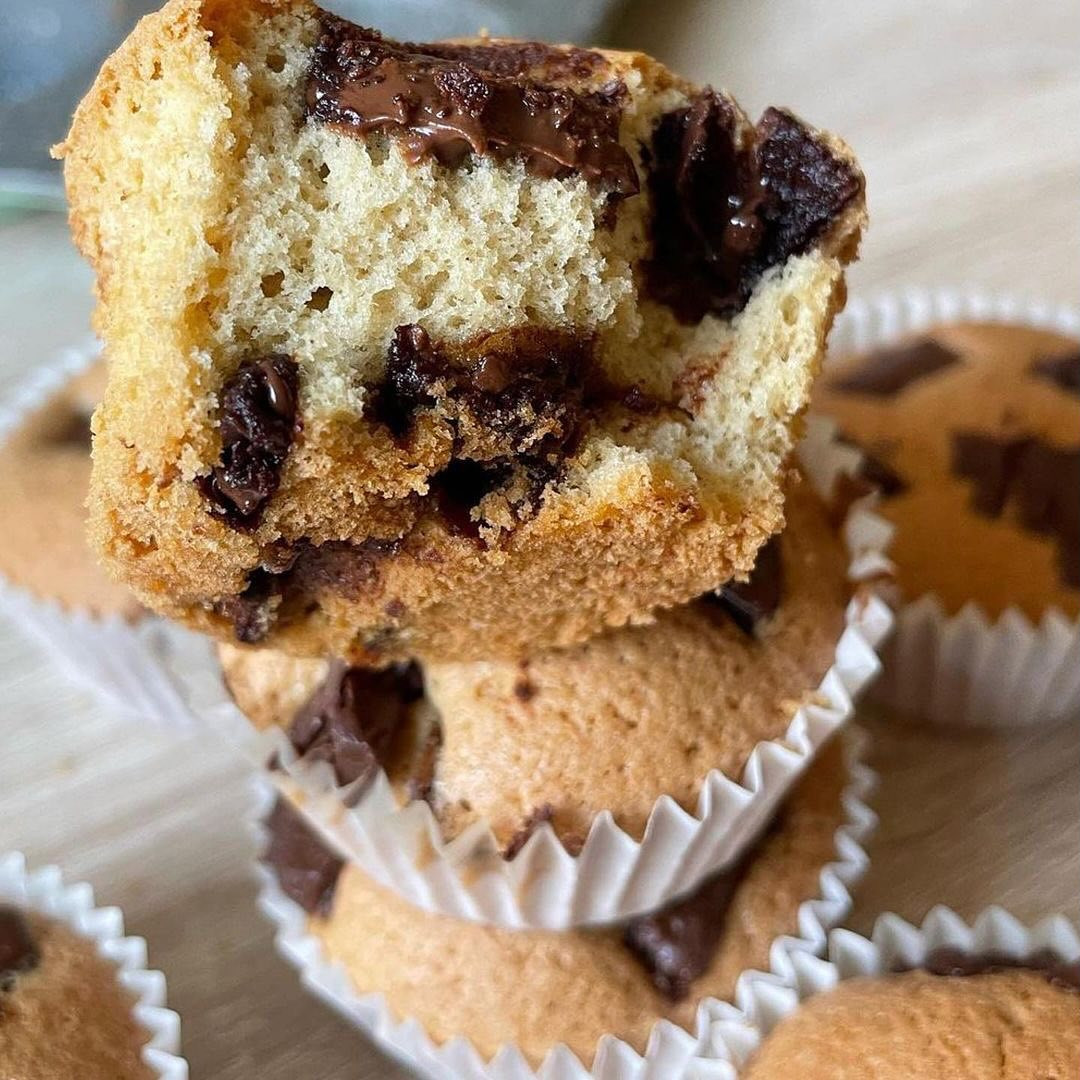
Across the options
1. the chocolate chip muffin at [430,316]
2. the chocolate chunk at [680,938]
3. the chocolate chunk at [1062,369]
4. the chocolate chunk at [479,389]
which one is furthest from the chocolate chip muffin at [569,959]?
the chocolate chunk at [1062,369]

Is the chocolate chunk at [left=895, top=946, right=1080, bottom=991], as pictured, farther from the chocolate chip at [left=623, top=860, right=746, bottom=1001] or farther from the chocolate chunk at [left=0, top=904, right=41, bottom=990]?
the chocolate chunk at [left=0, top=904, right=41, bottom=990]

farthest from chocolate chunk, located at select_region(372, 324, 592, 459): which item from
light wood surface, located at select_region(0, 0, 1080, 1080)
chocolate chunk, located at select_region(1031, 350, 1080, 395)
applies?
chocolate chunk, located at select_region(1031, 350, 1080, 395)

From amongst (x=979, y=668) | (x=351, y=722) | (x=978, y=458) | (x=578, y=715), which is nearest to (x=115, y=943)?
(x=351, y=722)

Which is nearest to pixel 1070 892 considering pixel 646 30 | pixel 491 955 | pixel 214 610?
pixel 491 955

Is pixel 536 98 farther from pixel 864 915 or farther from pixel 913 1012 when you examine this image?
pixel 864 915

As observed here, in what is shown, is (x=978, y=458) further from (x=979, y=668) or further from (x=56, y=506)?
(x=56, y=506)

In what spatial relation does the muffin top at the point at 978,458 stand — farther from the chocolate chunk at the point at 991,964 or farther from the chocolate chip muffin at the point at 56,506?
the chocolate chip muffin at the point at 56,506

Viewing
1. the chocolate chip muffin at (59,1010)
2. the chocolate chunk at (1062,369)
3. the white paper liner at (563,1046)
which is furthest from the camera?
the chocolate chunk at (1062,369)

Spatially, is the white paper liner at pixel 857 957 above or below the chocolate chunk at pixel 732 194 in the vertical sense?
below
